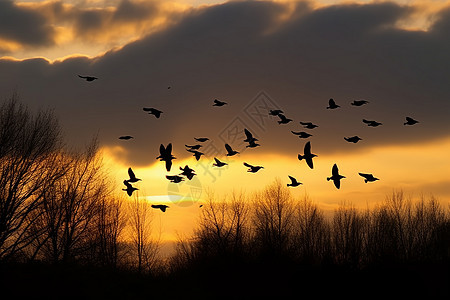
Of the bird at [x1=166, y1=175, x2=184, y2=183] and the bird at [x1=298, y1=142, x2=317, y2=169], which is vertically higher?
the bird at [x1=298, y1=142, x2=317, y2=169]

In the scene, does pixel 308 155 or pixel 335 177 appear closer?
pixel 335 177

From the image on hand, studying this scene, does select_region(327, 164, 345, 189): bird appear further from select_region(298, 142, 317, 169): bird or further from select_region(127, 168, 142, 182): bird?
select_region(127, 168, 142, 182): bird

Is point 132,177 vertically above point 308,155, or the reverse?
point 308,155

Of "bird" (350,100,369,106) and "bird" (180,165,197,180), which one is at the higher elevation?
"bird" (350,100,369,106)

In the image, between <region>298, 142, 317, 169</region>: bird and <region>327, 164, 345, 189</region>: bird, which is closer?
<region>327, 164, 345, 189</region>: bird

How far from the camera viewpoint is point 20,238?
3419 cm

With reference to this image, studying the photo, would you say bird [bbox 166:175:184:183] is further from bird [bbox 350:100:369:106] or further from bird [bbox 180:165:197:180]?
bird [bbox 350:100:369:106]

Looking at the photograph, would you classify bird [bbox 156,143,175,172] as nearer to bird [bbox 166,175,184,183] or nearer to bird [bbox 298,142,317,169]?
bird [bbox 166,175,184,183]

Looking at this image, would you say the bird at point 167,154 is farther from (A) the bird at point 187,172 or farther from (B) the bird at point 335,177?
(B) the bird at point 335,177

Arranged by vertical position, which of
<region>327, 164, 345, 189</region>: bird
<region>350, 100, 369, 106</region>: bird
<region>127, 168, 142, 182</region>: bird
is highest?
<region>350, 100, 369, 106</region>: bird

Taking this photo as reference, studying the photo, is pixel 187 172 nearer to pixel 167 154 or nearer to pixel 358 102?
pixel 167 154

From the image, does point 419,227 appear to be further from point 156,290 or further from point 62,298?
point 62,298

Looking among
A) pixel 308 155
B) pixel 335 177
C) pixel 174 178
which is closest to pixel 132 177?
pixel 174 178

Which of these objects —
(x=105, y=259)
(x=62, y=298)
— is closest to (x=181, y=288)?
(x=62, y=298)
